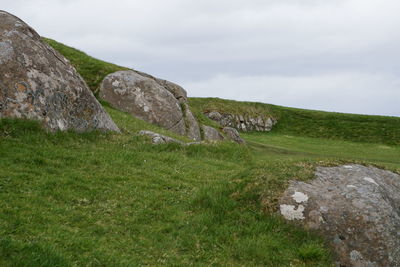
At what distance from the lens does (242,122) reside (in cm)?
7550

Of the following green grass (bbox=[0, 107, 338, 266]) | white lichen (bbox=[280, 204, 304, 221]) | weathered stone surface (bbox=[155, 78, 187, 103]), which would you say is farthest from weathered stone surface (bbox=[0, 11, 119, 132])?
weathered stone surface (bbox=[155, 78, 187, 103])

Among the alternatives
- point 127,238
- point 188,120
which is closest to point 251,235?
point 127,238

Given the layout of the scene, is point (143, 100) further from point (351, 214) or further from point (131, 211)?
point (351, 214)

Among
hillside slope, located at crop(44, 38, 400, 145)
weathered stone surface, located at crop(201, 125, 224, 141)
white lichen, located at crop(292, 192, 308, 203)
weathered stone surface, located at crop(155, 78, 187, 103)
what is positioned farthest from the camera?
hillside slope, located at crop(44, 38, 400, 145)

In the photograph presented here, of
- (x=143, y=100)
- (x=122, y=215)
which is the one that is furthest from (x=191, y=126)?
(x=122, y=215)

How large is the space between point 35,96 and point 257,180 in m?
11.6

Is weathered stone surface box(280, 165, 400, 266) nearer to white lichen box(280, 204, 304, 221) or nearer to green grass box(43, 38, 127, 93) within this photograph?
white lichen box(280, 204, 304, 221)

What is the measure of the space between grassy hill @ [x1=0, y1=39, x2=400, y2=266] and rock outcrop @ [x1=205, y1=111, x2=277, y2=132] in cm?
5412

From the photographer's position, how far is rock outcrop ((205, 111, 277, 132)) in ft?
241

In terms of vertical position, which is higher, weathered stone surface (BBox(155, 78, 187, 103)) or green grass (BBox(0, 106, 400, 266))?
weathered stone surface (BBox(155, 78, 187, 103))

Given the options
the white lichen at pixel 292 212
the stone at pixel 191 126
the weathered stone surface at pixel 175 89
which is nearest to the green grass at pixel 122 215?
the white lichen at pixel 292 212

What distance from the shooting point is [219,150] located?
2278 cm

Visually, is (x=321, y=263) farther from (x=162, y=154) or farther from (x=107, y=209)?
(x=162, y=154)

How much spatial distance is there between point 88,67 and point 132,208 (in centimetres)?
3053
